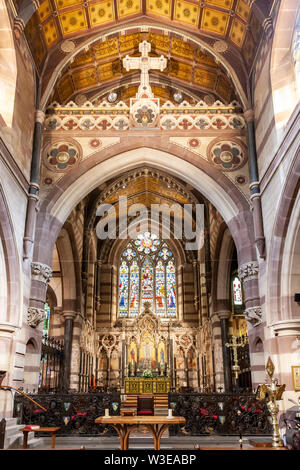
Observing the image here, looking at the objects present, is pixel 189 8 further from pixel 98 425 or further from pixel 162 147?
pixel 98 425

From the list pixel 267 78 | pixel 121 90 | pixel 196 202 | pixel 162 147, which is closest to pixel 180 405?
pixel 162 147

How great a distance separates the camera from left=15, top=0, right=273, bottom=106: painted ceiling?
1385 cm

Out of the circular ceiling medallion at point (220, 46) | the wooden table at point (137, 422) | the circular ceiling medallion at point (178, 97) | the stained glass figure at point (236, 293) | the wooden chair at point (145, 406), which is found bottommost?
the wooden table at point (137, 422)

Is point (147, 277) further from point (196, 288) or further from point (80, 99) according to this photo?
point (80, 99)

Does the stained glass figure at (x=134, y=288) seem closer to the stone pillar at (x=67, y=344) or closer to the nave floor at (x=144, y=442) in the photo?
the stone pillar at (x=67, y=344)

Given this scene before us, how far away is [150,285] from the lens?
93.0ft

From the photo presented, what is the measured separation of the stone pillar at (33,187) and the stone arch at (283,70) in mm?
7532

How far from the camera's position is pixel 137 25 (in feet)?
50.8

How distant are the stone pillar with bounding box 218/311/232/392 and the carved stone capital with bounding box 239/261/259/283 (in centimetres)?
740

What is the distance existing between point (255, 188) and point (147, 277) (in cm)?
1610

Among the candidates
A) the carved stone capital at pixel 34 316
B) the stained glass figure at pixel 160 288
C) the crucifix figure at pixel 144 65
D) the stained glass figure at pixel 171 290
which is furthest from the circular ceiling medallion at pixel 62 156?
the stained glass figure at pixel 171 290

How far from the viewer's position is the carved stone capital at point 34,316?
12516mm

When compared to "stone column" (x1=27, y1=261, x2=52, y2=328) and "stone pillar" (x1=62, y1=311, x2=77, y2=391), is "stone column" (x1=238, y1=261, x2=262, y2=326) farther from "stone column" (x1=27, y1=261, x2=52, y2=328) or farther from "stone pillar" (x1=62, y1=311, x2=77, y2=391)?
"stone pillar" (x1=62, y1=311, x2=77, y2=391)
